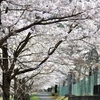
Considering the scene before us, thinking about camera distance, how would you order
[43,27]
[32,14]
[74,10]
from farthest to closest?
1. [43,27]
2. [32,14]
3. [74,10]

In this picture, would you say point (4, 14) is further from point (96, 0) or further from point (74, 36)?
point (74, 36)

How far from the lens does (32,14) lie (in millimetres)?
6453

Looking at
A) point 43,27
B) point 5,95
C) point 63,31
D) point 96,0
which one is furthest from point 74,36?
point 5,95

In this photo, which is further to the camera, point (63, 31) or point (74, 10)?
point (63, 31)

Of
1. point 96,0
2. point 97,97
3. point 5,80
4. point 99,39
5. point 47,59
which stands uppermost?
point 96,0

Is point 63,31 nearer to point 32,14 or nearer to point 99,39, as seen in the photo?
point 99,39

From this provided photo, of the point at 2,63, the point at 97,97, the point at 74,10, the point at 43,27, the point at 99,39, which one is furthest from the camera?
the point at 97,97

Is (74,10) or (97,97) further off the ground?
(74,10)

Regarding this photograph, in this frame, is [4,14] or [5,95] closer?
[4,14]

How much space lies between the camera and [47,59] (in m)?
9.29

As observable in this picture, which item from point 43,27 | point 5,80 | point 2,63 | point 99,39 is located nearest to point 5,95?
point 5,80

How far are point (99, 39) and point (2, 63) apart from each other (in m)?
3.24

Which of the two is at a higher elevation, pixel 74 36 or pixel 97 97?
pixel 74 36

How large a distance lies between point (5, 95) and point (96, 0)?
4.52m
